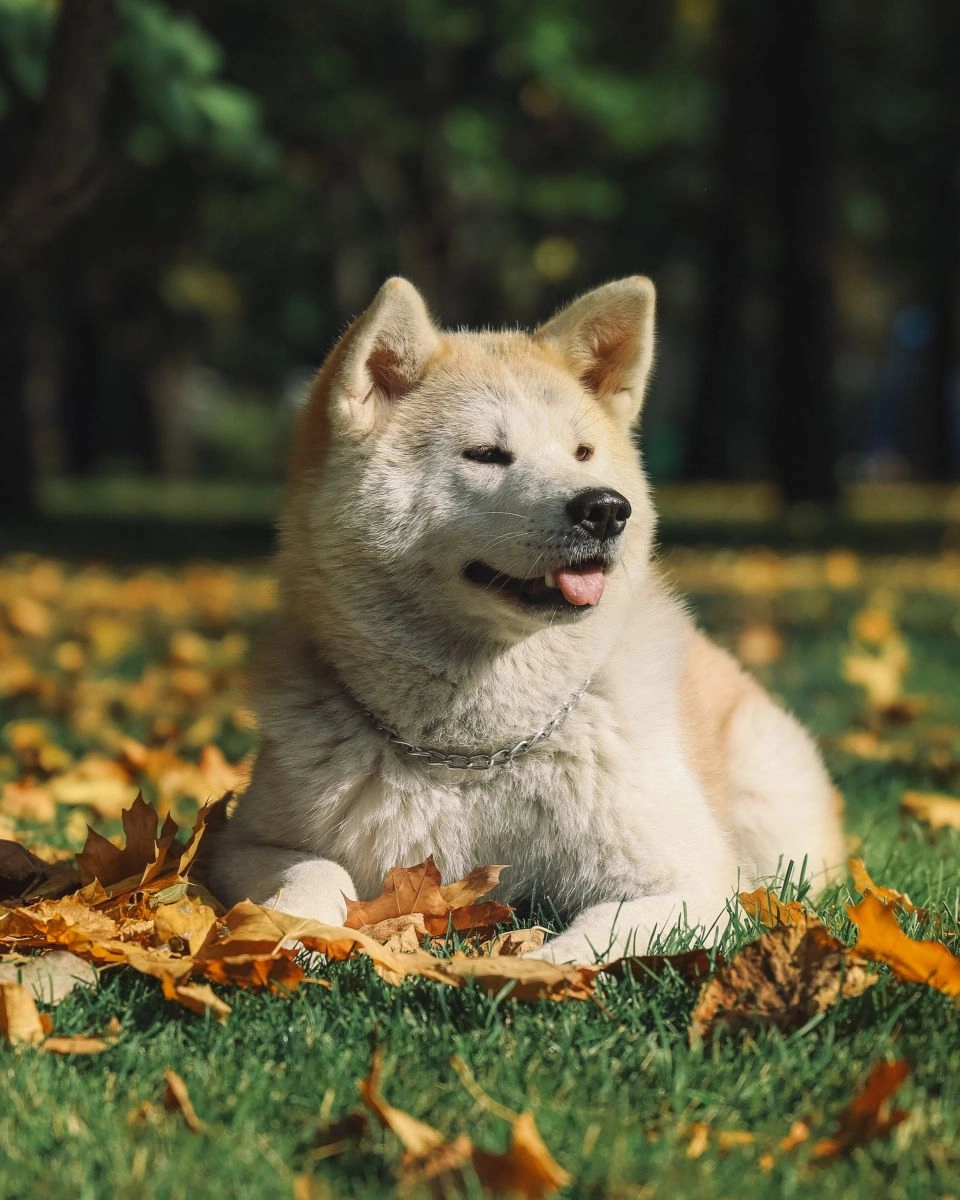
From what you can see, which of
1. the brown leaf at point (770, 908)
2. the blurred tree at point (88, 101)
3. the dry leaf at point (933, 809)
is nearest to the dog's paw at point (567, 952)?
the brown leaf at point (770, 908)

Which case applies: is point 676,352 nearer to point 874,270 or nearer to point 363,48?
point 874,270

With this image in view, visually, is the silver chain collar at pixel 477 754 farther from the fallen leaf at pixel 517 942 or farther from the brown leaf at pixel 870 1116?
the brown leaf at pixel 870 1116

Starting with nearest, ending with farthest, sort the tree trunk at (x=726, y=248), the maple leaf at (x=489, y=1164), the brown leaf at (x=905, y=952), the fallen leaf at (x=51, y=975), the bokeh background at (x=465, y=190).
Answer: the maple leaf at (x=489, y=1164) < the brown leaf at (x=905, y=952) < the fallen leaf at (x=51, y=975) < the bokeh background at (x=465, y=190) < the tree trunk at (x=726, y=248)

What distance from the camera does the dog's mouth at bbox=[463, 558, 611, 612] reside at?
322cm

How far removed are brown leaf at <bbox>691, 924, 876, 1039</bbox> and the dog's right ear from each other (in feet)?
4.91

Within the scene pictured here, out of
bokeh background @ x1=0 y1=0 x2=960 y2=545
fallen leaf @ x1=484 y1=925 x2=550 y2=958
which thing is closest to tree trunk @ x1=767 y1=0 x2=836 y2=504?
bokeh background @ x1=0 y1=0 x2=960 y2=545

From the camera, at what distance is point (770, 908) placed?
3184 millimetres

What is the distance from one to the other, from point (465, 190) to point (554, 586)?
2176 cm

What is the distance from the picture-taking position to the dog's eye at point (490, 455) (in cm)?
340

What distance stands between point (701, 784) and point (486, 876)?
0.73 m

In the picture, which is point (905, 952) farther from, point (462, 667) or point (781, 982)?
point (462, 667)

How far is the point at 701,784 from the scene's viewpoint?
143 inches

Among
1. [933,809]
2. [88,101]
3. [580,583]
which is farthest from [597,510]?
[88,101]

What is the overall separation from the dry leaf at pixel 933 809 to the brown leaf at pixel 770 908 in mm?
1427
